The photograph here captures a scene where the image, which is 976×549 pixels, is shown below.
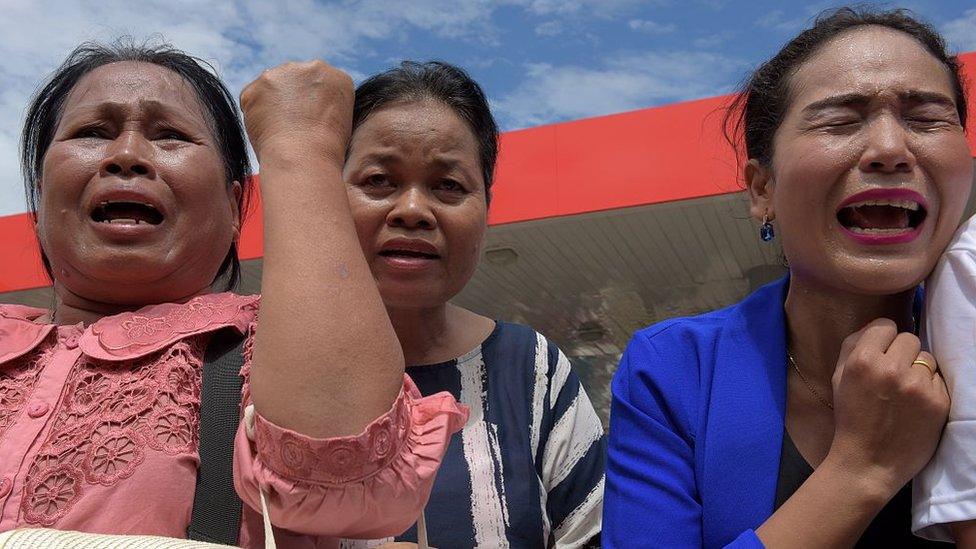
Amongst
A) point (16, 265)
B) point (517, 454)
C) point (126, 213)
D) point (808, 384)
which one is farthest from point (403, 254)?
point (16, 265)

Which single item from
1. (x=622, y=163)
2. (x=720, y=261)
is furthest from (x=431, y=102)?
(x=720, y=261)

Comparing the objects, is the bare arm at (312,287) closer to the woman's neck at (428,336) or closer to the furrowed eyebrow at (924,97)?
the woman's neck at (428,336)

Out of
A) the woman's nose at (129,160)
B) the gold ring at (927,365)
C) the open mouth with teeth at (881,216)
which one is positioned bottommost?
the gold ring at (927,365)

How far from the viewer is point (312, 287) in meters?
1.14

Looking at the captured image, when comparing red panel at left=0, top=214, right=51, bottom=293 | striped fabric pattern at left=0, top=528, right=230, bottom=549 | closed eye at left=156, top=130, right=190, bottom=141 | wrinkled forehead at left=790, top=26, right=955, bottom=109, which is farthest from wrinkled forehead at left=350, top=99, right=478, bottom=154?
red panel at left=0, top=214, right=51, bottom=293

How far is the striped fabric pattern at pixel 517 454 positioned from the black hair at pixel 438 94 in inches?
17.7

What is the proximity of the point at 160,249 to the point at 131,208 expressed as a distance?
100mm

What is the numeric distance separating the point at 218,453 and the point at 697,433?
0.85 m

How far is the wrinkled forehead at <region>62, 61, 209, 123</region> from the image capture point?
165 cm

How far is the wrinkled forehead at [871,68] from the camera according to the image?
169cm

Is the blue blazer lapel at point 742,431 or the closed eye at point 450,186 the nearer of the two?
the blue blazer lapel at point 742,431

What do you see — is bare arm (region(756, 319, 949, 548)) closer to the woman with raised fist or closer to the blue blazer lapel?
the blue blazer lapel

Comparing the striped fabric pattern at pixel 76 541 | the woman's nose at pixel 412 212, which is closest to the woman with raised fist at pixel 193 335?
the striped fabric pattern at pixel 76 541

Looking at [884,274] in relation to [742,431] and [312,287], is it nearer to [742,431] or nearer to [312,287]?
[742,431]
